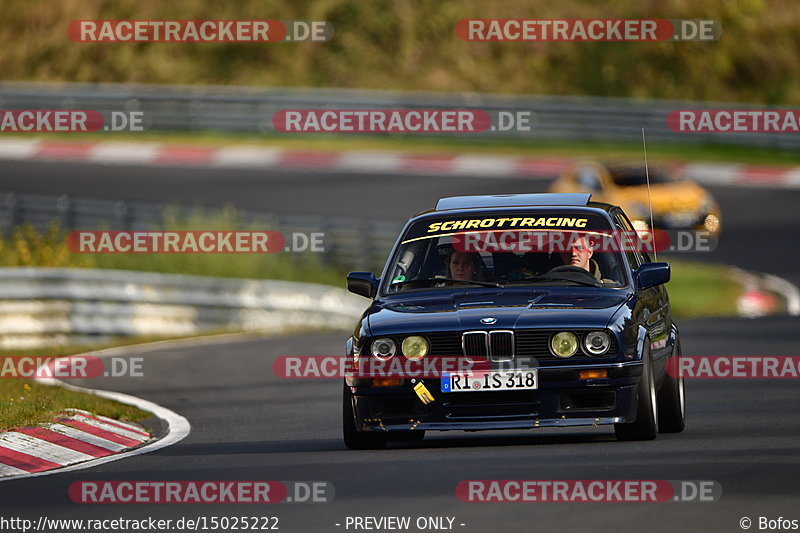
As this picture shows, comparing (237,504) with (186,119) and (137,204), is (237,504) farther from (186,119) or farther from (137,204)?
(186,119)

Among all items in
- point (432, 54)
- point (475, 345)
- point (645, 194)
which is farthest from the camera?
point (432, 54)

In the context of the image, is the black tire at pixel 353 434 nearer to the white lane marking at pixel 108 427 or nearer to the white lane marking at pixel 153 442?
the white lane marking at pixel 153 442

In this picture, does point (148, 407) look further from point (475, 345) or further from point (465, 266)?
point (475, 345)

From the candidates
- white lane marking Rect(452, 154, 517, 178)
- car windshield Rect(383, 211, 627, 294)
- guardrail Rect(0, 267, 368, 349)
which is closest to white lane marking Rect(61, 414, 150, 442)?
car windshield Rect(383, 211, 627, 294)

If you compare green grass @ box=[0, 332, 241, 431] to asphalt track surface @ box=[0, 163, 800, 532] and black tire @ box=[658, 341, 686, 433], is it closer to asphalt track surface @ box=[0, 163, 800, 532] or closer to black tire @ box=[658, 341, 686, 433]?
asphalt track surface @ box=[0, 163, 800, 532]

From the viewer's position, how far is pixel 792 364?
52.7 ft

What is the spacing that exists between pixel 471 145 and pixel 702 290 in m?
14.5

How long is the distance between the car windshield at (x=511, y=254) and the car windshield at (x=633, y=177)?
20158 millimetres

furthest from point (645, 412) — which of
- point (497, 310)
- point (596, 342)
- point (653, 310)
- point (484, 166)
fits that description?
point (484, 166)

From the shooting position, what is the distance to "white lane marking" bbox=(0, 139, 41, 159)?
39.0 m

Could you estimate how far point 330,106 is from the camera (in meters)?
40.4

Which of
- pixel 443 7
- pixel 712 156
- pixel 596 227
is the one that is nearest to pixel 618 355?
pixel 596 227

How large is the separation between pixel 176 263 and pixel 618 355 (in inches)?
713

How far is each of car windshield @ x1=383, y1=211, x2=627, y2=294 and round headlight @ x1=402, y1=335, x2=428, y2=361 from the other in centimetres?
93
